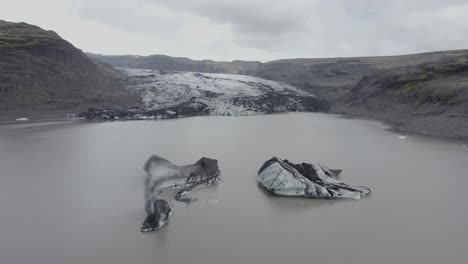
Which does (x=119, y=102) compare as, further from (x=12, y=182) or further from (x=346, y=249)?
(x=346, y=249)

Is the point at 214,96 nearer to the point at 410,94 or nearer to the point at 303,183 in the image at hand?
the point at 410,94

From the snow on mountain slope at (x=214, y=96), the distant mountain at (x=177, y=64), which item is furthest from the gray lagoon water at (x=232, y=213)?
the distant mountain at (x=177, y=64)

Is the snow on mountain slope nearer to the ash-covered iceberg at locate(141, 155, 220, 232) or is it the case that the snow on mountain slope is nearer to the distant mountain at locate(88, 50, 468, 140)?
the distant mountain at locate(88, 50, 468, 140)

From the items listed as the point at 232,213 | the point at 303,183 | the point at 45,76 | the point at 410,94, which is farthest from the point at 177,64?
the point at 232,213

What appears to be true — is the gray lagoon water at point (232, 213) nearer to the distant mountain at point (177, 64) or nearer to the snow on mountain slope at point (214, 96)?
the snow on mountain slope at point (214, 96)

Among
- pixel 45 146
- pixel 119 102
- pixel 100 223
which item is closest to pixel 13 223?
pixel 100 223
